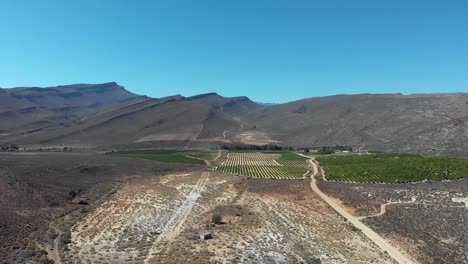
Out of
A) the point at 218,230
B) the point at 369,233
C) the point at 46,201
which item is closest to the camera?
the point at 369,233

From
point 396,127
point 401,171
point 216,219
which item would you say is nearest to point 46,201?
point 216,219

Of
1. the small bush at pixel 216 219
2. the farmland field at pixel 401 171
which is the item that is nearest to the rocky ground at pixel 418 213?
the farmland field at pixel 401 171

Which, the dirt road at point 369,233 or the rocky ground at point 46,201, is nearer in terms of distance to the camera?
the dirt road at point 369,233

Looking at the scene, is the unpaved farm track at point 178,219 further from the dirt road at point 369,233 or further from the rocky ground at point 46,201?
the dirt road at point 369,233

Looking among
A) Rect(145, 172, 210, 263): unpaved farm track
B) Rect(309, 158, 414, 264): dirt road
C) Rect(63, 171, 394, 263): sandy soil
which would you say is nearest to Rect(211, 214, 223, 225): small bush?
Rect(63, 171, 394, 263): sandy soil

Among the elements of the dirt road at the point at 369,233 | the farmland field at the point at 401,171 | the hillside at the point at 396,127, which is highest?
the hillside at the point at 396,127

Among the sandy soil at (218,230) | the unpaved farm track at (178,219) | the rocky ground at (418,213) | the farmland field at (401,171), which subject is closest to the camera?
the sandy soil at (218,230)

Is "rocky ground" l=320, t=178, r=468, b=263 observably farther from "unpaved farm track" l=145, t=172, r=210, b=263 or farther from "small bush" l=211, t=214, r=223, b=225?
"unpaved farm track" l=145, t=172, r=210, b=263

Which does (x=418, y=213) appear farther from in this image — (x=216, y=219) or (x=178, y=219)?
(x=178, y=219)
